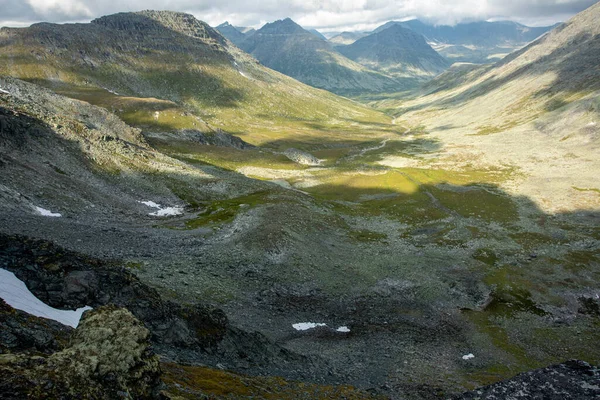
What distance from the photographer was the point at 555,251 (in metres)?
64.1

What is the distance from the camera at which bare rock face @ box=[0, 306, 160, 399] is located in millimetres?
10438

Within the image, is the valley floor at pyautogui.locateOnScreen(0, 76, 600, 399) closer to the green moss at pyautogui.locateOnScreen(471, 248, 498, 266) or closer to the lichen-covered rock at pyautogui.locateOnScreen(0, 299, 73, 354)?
the green moss at pyautogui.locateOnScreen(471, 248, 498, 266)

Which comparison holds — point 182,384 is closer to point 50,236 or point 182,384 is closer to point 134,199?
point 50,236

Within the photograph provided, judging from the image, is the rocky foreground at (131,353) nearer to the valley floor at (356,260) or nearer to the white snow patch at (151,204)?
the valley floor at (356,260)

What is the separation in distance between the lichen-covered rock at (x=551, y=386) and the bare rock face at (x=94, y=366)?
16.5m

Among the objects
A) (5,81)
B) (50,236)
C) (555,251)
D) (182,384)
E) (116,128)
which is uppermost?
(5,81)

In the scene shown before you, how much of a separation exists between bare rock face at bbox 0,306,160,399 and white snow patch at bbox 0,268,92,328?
849 centimetres

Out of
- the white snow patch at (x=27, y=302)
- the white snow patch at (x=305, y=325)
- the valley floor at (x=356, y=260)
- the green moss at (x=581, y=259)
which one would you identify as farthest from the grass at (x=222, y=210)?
the green moss at (x=581, y=259)

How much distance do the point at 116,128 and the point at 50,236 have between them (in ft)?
220

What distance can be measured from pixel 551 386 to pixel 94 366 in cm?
2174

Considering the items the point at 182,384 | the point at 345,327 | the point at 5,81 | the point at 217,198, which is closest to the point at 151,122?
the point at 5,81

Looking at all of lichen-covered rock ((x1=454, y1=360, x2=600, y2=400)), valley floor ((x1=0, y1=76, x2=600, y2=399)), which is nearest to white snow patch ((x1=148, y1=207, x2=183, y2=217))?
valley floor ((x1=0, y1=76, x2=600, y2=399))

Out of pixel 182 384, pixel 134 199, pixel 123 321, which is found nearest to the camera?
pixel 123 321

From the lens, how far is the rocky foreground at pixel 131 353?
38.0 ft
